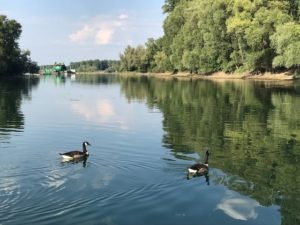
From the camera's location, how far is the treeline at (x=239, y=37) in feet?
281

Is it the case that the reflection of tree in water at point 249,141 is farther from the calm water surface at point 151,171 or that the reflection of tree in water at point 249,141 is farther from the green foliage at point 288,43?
the green foliage at point 288,43

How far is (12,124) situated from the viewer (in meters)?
35.3

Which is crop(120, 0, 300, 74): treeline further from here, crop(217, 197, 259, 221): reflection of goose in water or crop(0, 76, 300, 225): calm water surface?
crop(217, 197, 259, 221): reflection of goose in water

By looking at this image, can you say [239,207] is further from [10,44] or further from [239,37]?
[10,44]

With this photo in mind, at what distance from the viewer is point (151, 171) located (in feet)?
66.7

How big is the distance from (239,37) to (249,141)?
7632 centimetres

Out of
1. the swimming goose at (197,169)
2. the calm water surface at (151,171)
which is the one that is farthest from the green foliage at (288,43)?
the swimming goose at (197,169)

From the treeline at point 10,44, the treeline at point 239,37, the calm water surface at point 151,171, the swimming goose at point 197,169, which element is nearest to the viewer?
the calm water surface at point 151,171

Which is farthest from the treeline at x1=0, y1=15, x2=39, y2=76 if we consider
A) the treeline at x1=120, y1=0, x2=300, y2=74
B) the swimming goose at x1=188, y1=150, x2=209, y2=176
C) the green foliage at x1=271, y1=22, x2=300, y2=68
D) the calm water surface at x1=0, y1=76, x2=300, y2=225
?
the swimming goose at x1=188, y1=150, x2=209, y2=176

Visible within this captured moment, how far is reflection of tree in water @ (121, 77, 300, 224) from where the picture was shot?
1809 cm

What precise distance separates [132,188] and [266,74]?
93.8m

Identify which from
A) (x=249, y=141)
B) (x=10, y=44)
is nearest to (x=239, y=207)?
(x=249, y=141)

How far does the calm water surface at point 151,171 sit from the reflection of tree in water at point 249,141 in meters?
0.05

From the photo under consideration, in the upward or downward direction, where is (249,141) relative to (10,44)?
downward
